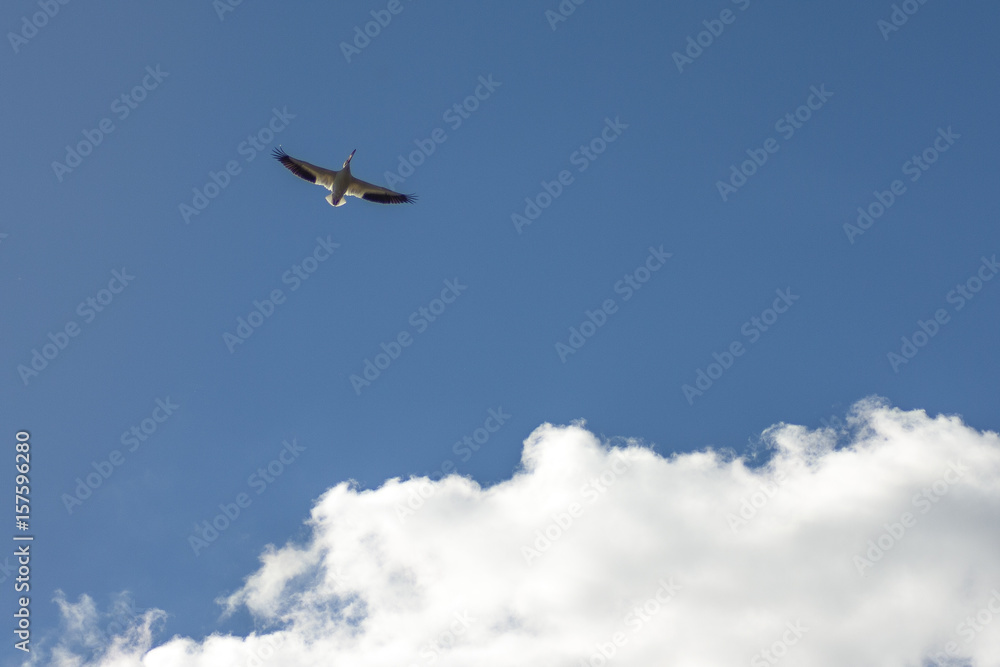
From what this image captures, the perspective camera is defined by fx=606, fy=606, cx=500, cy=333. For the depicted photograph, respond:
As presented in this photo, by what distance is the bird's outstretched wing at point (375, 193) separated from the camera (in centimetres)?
3294

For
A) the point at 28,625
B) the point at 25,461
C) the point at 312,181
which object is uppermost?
the point at 312,181

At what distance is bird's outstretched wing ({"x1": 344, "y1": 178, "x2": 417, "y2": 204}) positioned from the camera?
3294 cm

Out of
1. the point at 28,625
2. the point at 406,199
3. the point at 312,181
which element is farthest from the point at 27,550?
the point at 406,199

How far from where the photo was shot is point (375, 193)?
3366cm

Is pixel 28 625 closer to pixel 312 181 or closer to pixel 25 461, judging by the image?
pixel 25 461

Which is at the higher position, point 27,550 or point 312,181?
point 312,181

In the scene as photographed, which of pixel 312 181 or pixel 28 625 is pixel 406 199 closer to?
pixel 312 181

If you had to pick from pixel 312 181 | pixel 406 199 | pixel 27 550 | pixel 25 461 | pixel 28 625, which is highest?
pixel 406 199

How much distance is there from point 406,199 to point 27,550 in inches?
1023

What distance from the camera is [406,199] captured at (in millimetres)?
34125

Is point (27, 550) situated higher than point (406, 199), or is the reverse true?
point (406, 199)

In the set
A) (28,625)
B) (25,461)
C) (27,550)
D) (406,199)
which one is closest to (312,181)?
(406,199)

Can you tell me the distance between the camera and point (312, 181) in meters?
33.4

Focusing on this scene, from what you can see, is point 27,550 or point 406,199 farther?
point 406,199
